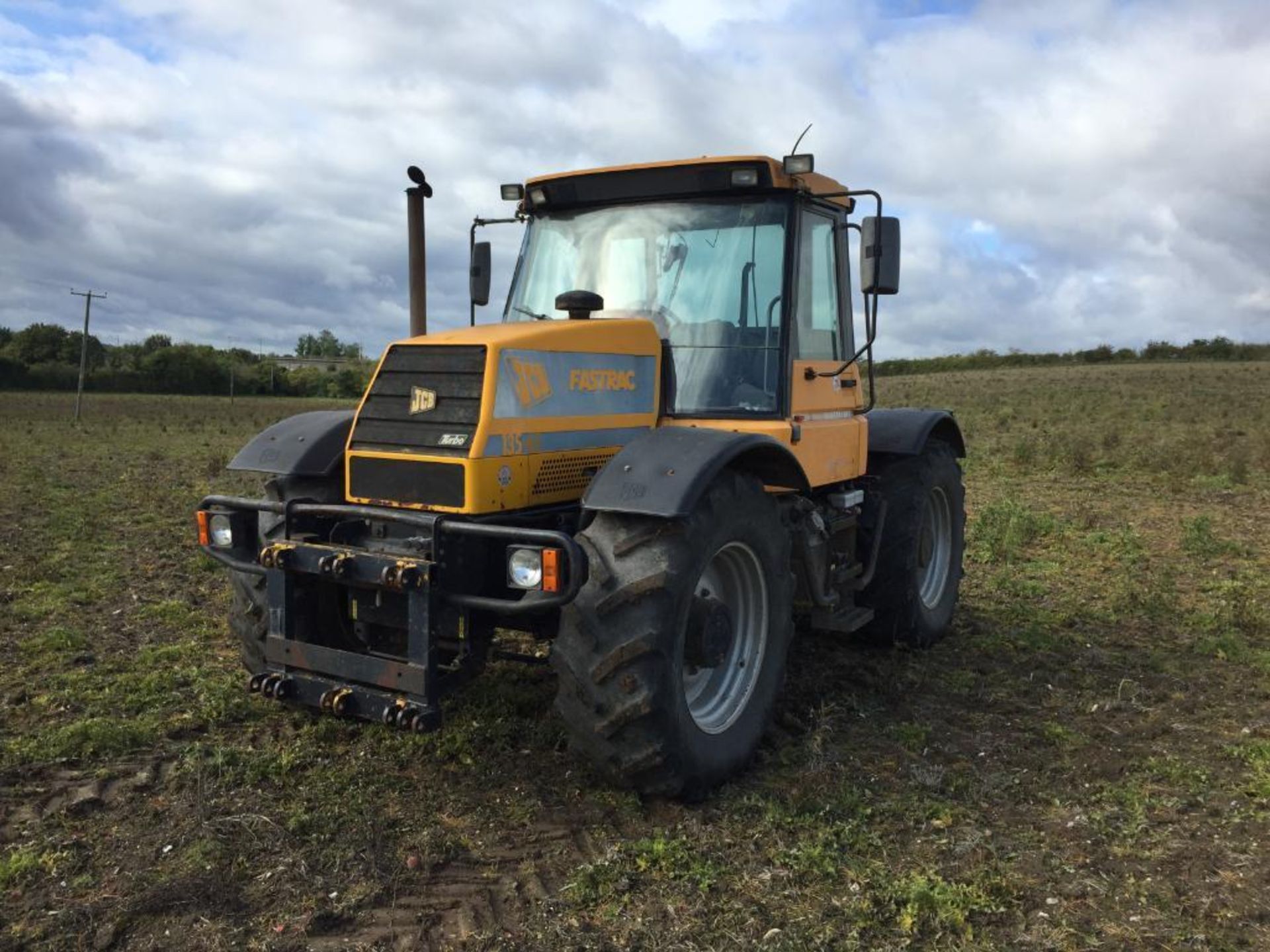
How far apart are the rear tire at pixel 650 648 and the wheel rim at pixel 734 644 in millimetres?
66

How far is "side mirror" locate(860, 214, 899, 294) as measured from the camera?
4.99 metres

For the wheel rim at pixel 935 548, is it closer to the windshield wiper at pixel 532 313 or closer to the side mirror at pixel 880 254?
the side mirror at pixel 880 254

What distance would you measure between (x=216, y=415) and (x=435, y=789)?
3286cm

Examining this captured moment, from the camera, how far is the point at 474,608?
3.90 metres

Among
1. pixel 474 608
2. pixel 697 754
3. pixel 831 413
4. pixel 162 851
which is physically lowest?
pixel 162 851

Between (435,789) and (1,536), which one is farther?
(1,536)

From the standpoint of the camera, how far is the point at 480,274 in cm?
577

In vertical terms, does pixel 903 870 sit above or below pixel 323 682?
below

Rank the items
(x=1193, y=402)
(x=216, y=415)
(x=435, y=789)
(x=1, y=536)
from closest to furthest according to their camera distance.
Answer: (x=435, y=789) < (x=1, y=536) < (x=1193, y=402) < (x=216, y=415)

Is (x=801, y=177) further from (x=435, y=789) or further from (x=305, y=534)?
(x=435, y=789)

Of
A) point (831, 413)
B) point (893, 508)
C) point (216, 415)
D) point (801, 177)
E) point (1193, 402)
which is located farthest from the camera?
point (216, 415)

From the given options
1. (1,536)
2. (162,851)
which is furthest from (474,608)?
(1,536)

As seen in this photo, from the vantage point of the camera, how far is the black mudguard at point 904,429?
6.51m

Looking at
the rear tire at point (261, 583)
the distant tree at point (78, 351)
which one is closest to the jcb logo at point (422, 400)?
the rear tire at point (261, 583)
